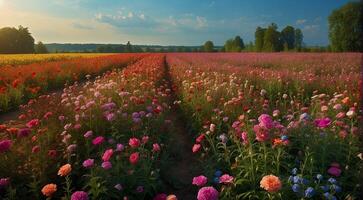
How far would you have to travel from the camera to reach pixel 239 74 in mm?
9891

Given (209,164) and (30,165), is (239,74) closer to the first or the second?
(209,164)

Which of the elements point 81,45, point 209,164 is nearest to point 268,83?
point 209,164

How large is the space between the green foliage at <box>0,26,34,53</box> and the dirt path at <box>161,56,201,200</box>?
70584 mm

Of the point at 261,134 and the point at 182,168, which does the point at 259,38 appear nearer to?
the point at 182,168

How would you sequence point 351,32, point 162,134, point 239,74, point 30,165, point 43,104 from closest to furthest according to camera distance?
point 30,165
point 162,134
point 43,104
point 239,74
point 351,32

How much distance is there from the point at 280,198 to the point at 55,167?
244cm

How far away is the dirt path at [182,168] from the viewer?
13.8 feet

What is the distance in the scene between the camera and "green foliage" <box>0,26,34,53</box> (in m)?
68.0

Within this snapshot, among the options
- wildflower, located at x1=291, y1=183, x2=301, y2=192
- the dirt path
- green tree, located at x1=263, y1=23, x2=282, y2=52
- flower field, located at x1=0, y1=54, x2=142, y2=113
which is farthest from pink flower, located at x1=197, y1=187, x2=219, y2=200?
green tree, located at x1=263, y1=23, x2=282, y2=52

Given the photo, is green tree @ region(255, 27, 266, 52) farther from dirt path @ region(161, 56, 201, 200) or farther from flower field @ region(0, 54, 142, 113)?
dirt path @ region(161, 56, 201, 200)

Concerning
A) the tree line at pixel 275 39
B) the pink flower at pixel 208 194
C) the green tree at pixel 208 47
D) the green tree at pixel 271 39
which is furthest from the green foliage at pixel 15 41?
the pink flower at pixel 208 194

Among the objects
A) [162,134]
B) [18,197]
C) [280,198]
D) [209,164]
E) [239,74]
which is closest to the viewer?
[280,198]

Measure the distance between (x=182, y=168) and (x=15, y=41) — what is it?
7298cm

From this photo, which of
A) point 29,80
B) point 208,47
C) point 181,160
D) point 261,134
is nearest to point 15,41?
point 208,47
